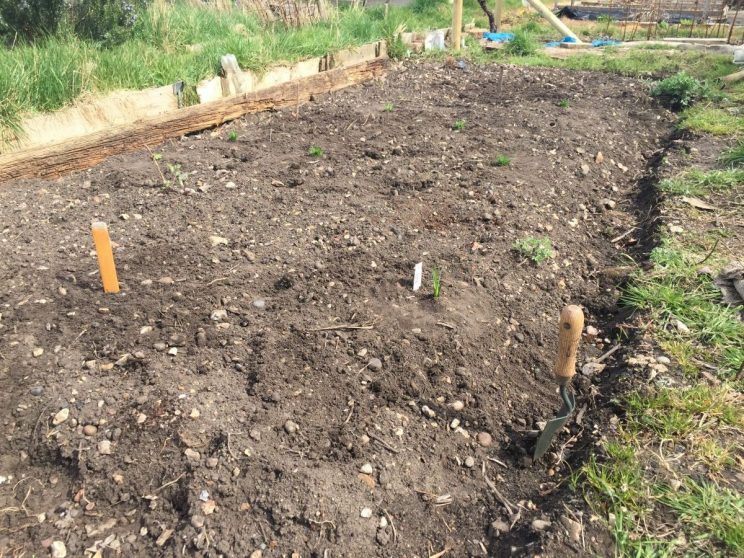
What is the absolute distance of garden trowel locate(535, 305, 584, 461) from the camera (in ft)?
6.21

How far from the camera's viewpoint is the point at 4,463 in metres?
2.14

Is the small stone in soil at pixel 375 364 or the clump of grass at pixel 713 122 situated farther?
the clump of grass at pixel 713 122

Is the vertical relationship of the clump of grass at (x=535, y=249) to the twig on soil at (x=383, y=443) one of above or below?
above

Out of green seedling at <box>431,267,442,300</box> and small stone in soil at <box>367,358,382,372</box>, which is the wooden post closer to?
green seedling at <box>431,267,442,300</box>

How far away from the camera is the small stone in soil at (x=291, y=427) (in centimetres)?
229

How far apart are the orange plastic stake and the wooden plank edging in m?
1.86

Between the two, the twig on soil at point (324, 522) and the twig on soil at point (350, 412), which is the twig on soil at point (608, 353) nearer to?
the twig on soil at point (350, 412)

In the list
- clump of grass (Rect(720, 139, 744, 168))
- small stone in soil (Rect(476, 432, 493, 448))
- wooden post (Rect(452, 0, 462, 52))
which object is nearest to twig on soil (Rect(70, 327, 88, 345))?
small stone in soil (Rect(476, 432, 493, 448))

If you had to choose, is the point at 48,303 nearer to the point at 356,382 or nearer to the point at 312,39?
the point at 356,382

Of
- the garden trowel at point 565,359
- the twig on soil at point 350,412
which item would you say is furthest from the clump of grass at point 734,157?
the twig on soil at point 350,412

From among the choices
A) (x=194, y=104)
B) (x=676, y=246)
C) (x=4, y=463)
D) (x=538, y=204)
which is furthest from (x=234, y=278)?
(x=194, y=104)

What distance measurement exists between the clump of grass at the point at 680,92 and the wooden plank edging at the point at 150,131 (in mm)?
3955

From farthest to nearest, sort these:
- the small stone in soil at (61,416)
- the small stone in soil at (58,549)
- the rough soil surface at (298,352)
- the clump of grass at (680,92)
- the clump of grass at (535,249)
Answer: the clump of grass at (680,92)
the clump of grass at (535,249)
the small stone in soil at (61,416)
the rough soil surface at (298,352)
the small stone in soil at (58,549)

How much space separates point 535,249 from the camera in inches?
137
